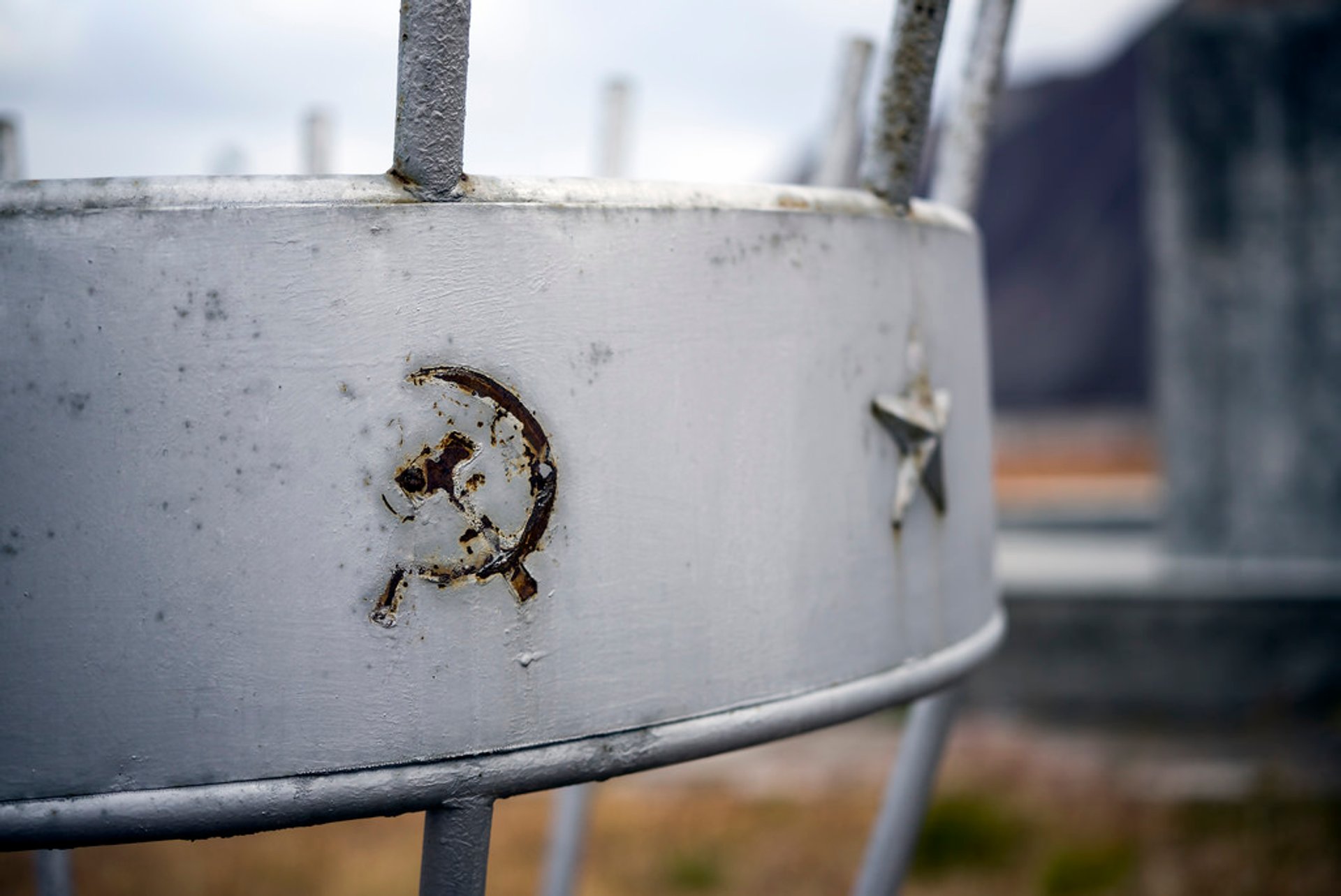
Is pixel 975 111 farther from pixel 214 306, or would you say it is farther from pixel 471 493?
pixel 214 306

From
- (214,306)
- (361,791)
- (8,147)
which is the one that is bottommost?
(361,791)

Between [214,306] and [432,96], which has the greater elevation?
[432,96]

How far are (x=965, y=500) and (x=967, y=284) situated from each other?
0.47m

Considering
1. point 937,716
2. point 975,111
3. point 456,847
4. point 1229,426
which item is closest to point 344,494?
point 456,847

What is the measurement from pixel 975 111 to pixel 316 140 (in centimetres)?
226

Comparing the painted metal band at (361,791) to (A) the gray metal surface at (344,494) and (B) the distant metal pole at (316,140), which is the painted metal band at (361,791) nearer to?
(A) the gray metal surface at (344,494)

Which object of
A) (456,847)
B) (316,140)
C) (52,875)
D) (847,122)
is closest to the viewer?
(456,847)

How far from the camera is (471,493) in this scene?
1.80m

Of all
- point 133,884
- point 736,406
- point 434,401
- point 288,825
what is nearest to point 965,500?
point 736,406

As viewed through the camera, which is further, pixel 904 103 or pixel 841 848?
pixel 841 848

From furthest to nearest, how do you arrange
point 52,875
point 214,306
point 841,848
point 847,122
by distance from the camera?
point 841,848 → point 847,122 → point 52,875 → point 214,306

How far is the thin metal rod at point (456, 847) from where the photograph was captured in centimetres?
183

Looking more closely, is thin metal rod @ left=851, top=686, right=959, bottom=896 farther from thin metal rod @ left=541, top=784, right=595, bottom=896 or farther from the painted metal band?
thin metal rod @ left=541, top=784, right=595, bottom=896

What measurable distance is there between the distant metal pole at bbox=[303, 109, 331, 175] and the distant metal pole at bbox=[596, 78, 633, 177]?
936mm
